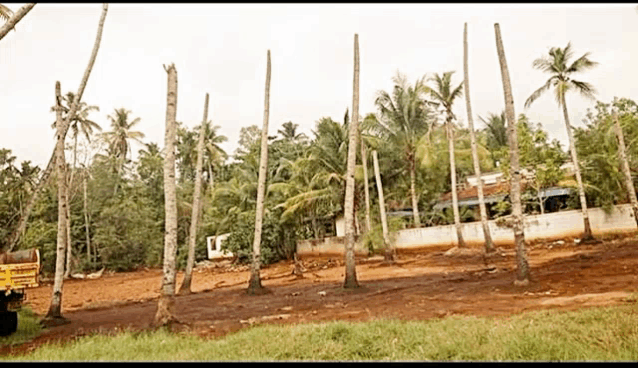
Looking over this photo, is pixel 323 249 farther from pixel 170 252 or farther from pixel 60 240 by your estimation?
pixel 170 252

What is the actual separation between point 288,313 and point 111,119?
3607 centimetres

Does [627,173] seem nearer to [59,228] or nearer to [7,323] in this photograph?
[59,228]

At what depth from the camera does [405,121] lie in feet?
98.3

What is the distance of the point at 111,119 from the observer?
42.2 m

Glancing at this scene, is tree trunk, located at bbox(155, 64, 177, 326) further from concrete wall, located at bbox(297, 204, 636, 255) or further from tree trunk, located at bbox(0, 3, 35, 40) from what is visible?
concrete wall, located at bbox(297, 204, 636, 255)

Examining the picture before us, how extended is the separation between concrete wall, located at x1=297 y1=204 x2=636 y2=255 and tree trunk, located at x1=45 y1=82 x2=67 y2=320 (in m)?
18.8

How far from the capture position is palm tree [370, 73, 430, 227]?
97.1ft

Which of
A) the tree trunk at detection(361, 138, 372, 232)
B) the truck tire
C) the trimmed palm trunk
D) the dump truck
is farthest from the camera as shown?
the tree trunk at detection(361, 138, 372, 232)

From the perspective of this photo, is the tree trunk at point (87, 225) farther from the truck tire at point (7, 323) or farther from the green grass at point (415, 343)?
the green grass at point (415, 343)

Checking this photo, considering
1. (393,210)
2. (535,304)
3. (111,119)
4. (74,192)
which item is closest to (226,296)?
(535,304)

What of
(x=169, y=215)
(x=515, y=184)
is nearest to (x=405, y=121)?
(x=515, y=184)

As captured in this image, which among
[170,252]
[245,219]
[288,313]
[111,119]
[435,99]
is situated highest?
[111,119]

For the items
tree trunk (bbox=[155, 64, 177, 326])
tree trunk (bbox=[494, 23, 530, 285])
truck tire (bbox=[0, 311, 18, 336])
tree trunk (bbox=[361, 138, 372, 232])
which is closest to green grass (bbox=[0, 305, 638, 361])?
tree trunk (bbox=[155, 64, 177, 326])

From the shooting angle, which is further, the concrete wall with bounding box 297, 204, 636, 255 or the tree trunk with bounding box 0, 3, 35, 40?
the concrete wall with bounding box 297, 204, 636, 255
